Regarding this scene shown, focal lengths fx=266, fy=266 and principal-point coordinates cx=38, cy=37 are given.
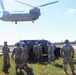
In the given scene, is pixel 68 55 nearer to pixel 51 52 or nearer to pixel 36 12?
pixel 51 52

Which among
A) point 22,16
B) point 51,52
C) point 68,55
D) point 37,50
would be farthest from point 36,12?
point 68,55

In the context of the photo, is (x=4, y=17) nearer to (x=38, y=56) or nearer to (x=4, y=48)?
(x=38, y=56)

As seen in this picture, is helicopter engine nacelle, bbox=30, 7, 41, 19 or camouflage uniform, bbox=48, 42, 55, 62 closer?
camouflage uniform, bbox=48, 42, 55, 62

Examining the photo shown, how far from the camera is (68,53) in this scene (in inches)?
552

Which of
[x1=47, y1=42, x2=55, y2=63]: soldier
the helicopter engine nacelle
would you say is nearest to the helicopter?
the helicopter engine nacelle

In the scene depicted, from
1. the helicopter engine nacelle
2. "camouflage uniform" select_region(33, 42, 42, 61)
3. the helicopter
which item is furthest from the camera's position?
the helicopter engine nacelle

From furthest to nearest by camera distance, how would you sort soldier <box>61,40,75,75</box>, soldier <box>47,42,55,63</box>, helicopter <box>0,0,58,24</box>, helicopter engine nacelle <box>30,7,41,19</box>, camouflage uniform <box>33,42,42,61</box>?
helicopter engine nacelle <box>30,7,41,19</box> < helicopter <box>0,0,58,24</box> < camouflage uniform <box>33,42,42,61</box> < soldier <box>47,42,55,63</box> < soldier <box>61,40,75,75</box>

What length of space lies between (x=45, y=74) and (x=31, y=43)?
9.76 m

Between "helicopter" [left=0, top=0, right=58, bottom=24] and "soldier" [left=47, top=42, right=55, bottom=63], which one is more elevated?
"helicopter" [left=0, top=0, right=58, bottom=24]

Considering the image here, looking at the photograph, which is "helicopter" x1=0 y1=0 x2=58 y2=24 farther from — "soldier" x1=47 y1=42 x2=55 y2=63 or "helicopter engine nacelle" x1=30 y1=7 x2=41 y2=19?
"soldier" x1=47 y1=42 x2=55 y2=63

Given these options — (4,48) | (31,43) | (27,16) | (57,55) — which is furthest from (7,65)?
(27,16)

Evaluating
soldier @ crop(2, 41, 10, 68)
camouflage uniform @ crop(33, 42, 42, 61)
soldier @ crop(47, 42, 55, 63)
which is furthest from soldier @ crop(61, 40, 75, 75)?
camouflage uniform @ crop(33, 42, 42, 61)

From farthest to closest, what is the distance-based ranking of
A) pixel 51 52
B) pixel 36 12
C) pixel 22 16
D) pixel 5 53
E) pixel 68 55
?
pixel 36 12 → pixel 22 16 → pixel 51 52 → pixel 5 53 → pixel 68 55

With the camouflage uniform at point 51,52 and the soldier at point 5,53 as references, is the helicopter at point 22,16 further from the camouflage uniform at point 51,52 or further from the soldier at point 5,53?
the soldier at point 5,53
